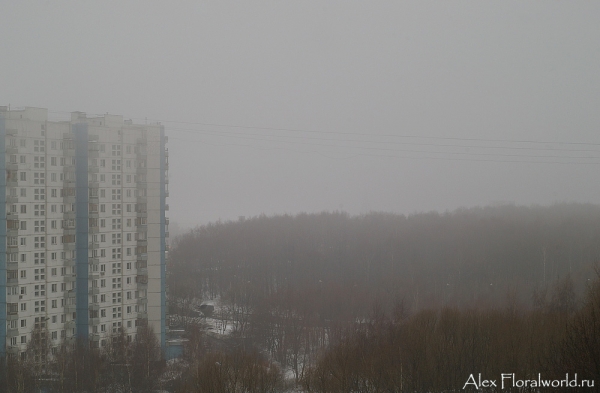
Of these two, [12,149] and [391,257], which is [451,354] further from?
[391,257]

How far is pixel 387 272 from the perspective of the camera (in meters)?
20.2

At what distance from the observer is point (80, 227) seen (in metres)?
10.2

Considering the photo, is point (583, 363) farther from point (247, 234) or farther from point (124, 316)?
point (247, 234)

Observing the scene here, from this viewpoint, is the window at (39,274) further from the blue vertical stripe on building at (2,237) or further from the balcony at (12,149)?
the balcony at (12,149)

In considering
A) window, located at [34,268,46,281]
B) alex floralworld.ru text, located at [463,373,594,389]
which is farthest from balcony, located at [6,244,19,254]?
alex floralworld.ru text, located at [463,373,594,389]

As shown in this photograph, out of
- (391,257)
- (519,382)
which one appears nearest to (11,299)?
(519,382)

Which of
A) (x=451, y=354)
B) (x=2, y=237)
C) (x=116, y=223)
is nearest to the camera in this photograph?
(x=451, y=354)

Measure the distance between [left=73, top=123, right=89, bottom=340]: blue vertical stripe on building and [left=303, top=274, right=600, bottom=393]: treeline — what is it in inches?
194

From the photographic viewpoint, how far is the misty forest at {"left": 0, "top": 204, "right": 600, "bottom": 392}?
629 cm

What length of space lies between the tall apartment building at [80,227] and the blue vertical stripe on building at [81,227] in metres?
0.02

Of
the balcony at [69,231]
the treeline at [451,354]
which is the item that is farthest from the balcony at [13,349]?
the treeline at [451,354]

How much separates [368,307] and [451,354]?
308 inches

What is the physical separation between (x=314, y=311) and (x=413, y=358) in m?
7.69

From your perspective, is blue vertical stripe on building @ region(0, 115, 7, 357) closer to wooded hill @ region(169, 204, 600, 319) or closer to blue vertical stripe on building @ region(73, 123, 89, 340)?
blue vertical stripe on building @ region(73, 123, 89, 340)
